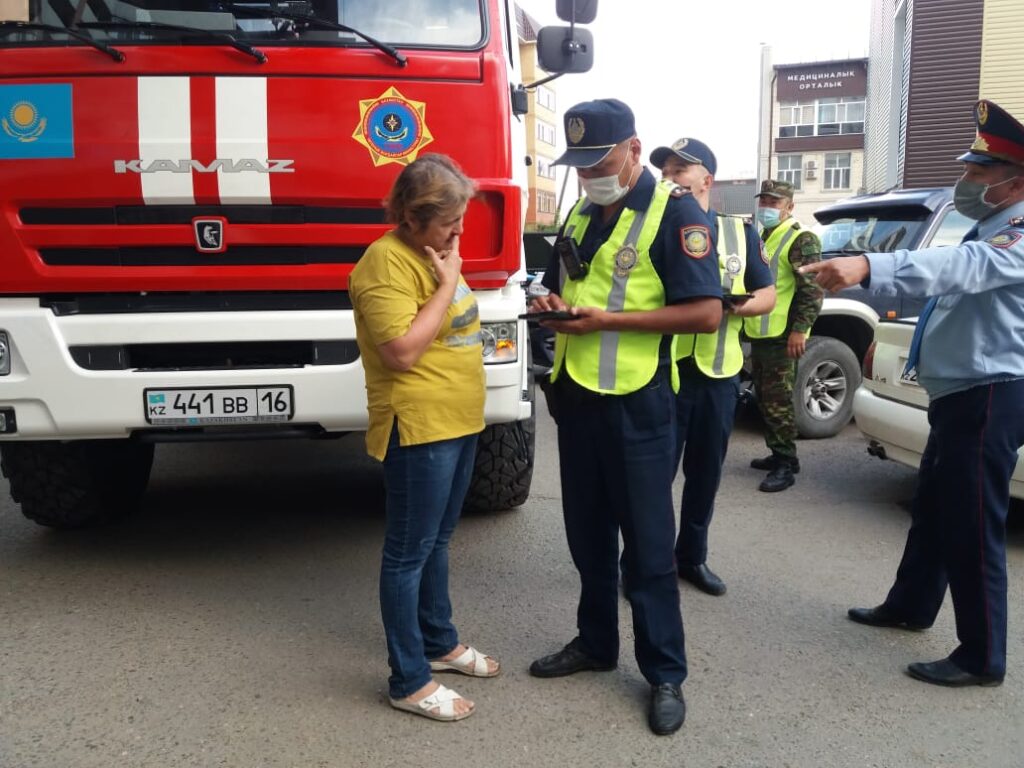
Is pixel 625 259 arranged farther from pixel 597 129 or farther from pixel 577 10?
pixel 577 10

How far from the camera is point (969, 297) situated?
2.99 metres

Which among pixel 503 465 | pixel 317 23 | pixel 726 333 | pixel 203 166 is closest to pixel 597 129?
pixel 726 333

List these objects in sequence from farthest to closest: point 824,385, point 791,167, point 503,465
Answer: point 791,167 < point 824,385 < point 503,465

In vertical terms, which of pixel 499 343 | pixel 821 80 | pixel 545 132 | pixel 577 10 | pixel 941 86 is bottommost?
pixel 499 343

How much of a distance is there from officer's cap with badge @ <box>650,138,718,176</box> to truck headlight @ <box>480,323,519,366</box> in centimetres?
106

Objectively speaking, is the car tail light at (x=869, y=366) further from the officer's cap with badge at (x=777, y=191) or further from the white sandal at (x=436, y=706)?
the white sandal at (x=436, y=706)

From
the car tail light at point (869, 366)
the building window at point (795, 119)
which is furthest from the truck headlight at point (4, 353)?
the building window at point (795, 119)

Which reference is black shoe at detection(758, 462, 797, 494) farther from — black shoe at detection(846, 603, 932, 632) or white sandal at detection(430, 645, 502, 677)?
white sandal at detection(430, 645, 502, 677)

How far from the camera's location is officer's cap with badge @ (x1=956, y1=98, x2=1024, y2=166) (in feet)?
9.49

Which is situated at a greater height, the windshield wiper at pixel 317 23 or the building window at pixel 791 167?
the building window at pixel 791 167

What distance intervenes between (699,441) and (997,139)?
1.61 m

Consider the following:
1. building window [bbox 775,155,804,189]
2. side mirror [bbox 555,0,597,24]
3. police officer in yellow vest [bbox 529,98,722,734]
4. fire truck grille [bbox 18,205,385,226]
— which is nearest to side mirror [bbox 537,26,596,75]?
side mirror [bbox 555,0,597,24]

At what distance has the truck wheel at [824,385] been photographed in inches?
272

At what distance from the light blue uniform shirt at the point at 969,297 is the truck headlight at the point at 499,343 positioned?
4.91 feet
